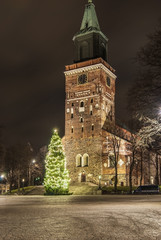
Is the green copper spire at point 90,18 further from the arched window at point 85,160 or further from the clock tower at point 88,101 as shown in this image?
the arched window at point 85,160

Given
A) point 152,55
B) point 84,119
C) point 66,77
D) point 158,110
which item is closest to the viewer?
point 152,55

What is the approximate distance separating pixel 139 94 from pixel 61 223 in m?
7.04

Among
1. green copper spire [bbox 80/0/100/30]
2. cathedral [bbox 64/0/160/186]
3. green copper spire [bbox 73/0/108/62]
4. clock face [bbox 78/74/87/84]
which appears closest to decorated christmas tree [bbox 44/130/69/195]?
cathedral [bbox 64/0/160/186]

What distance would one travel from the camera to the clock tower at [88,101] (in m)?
59.2

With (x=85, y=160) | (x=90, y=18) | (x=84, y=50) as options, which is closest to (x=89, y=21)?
(x=90, y=18)

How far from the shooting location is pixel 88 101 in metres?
61.8

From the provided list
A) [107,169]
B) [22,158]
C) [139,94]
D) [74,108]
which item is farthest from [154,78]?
[22,158]

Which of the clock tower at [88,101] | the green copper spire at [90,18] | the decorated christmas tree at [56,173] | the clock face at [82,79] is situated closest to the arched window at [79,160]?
the clock tower at [88,101]

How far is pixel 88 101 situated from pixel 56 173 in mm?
22941

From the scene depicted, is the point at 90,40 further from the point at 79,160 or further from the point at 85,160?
the point at 79,160

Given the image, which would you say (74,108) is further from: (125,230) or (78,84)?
(125,230)

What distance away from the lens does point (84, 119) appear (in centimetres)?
6150

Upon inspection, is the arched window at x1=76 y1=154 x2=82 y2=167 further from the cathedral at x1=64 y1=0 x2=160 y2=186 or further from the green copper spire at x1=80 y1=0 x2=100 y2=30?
the green copper spire at x1=80 y1=0 x2=100 y2=30

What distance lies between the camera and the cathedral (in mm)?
57562
